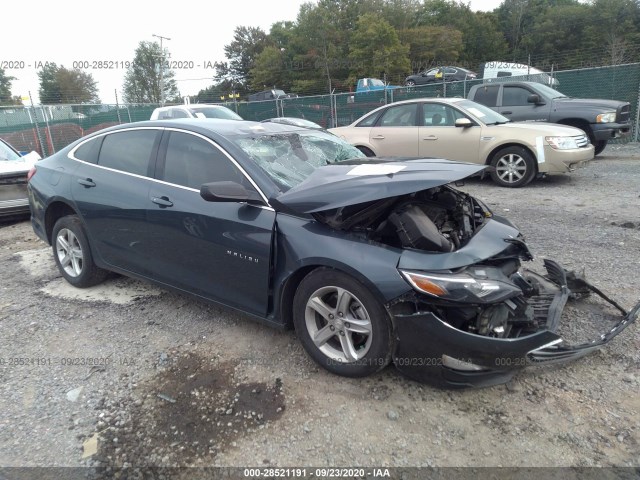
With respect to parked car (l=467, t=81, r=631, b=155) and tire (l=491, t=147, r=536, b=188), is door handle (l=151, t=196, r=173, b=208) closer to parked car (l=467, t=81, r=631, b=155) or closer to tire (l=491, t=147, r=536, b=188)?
tire (l=491, t=147, r=536, b=188)

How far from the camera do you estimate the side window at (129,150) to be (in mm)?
3639

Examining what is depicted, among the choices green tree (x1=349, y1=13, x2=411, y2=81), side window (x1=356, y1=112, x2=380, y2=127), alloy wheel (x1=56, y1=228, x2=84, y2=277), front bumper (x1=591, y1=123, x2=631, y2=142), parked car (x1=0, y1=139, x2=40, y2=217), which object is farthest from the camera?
green tree (x1=349, y1=13, x2=411, y2=81)

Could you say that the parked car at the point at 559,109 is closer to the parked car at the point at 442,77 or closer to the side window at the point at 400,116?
the side window at the point at 400,116

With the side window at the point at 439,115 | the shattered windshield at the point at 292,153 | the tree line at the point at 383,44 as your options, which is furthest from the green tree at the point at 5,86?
the shattered windshield at the point at 292,153

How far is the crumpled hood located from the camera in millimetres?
2582

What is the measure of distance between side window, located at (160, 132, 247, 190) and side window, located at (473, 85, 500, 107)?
890 cm

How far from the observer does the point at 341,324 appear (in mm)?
2674

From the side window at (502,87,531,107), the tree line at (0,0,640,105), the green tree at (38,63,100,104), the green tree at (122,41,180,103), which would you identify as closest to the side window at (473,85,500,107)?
the side window at (502,87,531,107)

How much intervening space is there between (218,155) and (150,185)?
0.68m

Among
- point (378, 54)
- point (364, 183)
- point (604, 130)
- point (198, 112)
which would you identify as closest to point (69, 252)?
point (364, 183)

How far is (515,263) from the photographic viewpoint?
2.90 meters

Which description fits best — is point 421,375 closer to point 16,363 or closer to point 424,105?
point 16,363

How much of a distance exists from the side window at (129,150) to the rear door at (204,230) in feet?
0.67

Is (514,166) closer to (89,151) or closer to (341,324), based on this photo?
(341,324)
